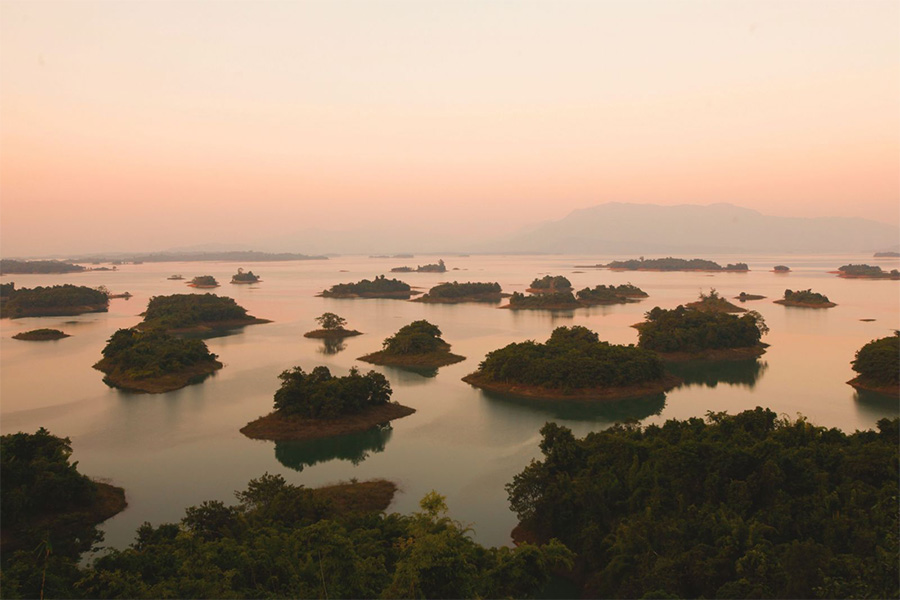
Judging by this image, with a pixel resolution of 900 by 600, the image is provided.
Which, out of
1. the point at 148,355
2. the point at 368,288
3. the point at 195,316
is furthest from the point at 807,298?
the point at 148,355

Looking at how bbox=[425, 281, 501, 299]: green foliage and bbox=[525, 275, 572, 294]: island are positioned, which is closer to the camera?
bbox=[425, 281, 501, 299]: green foliage

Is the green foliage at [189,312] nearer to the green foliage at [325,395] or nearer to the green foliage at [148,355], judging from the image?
the green foliage at [148,355]

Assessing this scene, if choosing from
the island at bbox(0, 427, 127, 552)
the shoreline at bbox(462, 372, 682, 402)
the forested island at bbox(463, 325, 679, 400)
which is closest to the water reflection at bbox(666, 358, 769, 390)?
the shoreline at bbox(462, 372, 682, 402)

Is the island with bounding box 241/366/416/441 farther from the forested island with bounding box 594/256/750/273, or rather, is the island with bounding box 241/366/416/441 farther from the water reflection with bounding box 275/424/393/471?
the forested island with bounding box 594/256/750/273

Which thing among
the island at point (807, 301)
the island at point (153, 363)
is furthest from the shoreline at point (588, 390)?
the island at point (807, 301)

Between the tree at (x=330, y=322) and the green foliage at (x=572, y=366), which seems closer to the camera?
the green foliage at (x=572, y=366)

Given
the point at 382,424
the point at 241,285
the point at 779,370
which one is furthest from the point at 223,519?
the point at 241,285

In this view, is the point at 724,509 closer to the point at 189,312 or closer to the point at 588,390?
the point at 588,390

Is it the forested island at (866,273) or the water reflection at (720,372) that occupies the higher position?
the forested island at (866,273)
